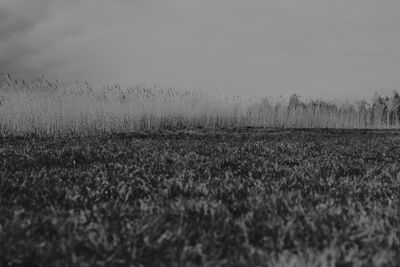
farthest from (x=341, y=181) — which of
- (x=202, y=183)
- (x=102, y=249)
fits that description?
(x=102, y=249)

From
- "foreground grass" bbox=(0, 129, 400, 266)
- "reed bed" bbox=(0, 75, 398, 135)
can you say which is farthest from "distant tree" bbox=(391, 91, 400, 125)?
"foreground grass" bbox=(0, 129, 400, 266)

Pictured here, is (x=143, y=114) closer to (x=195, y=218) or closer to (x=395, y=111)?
(x=195, y=218)

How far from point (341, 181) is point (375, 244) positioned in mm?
2550

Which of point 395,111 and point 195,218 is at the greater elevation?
point 395,111

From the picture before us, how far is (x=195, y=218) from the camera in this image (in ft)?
12.2

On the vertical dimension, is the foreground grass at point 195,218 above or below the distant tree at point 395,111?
below

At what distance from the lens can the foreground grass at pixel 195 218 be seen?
9.29ft

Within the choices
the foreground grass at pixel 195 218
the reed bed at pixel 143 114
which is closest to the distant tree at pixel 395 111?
the reed bed at pixel 143 114

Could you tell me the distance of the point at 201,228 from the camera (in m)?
3.44

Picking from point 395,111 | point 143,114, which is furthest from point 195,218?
point 395,111

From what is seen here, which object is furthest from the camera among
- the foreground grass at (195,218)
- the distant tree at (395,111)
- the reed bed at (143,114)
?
the distant tree at (395,111)

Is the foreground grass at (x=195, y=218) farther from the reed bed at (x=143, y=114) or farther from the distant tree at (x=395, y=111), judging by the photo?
the distant tree at (x=395, y=111)

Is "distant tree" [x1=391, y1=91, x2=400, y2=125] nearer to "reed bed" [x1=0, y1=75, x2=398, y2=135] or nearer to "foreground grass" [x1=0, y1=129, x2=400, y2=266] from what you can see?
"reed bed" [x1=0, y1=75, x2=398, y2=135]

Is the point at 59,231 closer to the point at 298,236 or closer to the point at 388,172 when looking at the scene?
the point at 298,236
